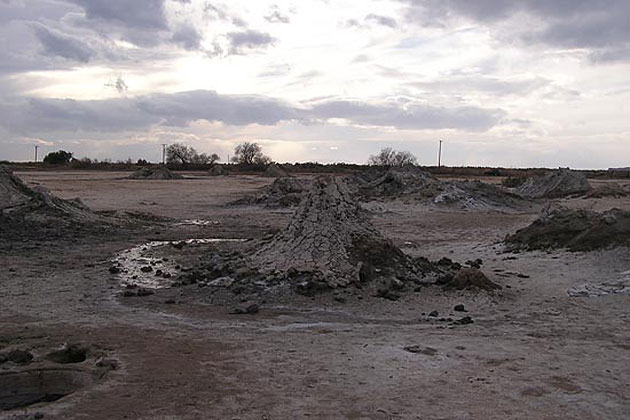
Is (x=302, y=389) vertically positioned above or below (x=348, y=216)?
below

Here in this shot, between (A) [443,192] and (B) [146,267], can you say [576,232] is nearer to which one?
(B) [146,267]

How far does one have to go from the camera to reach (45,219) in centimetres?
1731

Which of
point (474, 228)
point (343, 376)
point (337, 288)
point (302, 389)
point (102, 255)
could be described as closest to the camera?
point (302, 389)

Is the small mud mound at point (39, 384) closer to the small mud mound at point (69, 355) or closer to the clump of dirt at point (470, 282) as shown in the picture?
the small mud mound at point (69, 355)

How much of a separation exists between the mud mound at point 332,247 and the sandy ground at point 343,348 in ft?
2.43

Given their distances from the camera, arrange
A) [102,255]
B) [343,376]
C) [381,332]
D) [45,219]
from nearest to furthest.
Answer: [343,376] < [381,332] < [102,255] < [45,219]

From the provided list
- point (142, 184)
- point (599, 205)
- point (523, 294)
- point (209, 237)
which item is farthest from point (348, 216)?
point (142, 184)

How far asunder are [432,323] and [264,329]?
2.02m

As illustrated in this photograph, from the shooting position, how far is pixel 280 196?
2834cm

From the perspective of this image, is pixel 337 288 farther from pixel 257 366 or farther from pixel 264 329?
pixel 257 366

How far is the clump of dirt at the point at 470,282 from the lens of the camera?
997 cm

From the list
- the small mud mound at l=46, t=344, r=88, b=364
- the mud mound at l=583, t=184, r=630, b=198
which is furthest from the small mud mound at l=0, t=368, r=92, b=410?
the mud mound at l=583, t=184, r=630, b=198

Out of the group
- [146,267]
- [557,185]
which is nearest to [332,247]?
[146,267]

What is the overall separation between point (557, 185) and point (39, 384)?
33802 mm
